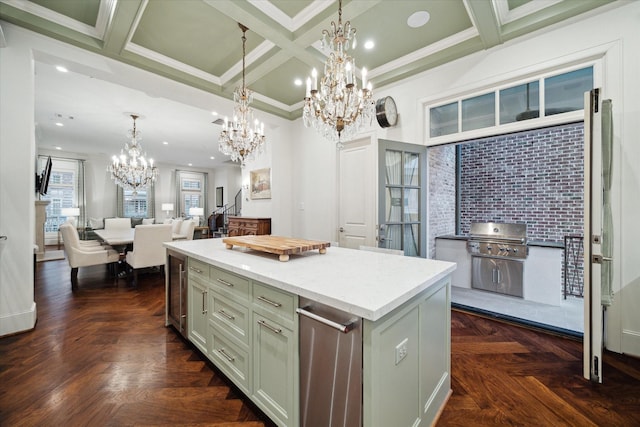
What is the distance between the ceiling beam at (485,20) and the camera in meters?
2.19

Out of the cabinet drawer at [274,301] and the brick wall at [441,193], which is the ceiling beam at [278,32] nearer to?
the brick wall at [441,193]

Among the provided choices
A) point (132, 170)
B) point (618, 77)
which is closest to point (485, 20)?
point (618, 77)

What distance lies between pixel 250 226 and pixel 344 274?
13.2 ft

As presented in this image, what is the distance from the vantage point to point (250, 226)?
17.0ft

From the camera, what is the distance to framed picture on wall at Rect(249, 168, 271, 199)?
5.29 m

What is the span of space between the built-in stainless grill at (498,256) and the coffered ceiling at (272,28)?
241 cm

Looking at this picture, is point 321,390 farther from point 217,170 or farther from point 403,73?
point 217,170

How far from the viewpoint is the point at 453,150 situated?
189 inches

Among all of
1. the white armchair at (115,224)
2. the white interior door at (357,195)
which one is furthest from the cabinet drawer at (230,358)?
the white armchair at (115,224)

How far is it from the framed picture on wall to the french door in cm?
285

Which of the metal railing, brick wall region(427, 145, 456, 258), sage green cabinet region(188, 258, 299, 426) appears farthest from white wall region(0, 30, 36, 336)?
the metal railing

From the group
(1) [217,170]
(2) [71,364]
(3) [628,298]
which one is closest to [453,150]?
(3) [628,298]

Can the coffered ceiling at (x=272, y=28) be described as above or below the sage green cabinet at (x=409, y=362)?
above

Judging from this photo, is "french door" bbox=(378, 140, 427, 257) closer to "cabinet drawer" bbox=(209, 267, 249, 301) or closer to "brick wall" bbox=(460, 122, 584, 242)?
"brick wall" bbox=(460, 122, 584, 242)
